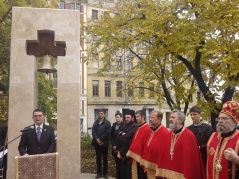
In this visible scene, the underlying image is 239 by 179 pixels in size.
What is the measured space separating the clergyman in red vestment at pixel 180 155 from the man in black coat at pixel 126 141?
2.42 meters

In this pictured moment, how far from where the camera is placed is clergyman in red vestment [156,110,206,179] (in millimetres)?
6059

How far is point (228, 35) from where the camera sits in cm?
1080

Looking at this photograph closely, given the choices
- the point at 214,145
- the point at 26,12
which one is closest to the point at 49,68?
the point at 26,12

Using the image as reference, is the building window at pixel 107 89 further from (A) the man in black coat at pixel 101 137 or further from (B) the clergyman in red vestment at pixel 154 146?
(B) the clergyman in red vestment at pixel 154 146

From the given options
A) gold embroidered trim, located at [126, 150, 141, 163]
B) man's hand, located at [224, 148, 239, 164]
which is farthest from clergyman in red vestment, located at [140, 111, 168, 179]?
man's hand, located at [224, 148, 239, 164]

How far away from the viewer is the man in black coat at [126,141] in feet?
29.4

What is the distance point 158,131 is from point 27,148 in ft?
8.89

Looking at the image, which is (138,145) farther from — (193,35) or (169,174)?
(193,35)

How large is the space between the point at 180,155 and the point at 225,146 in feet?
4.71

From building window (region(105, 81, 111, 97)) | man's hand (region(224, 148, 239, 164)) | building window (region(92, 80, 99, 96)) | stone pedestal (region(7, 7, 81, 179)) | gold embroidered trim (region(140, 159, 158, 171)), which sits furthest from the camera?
building window (region(105, 81, 111, 97))

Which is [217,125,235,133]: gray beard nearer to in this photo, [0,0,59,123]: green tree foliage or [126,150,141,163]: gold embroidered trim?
[126,150,141,163]: gold embroidered trim

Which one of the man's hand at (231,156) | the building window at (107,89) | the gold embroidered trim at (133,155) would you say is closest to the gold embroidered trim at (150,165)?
the gold embroidered trim at (133,155)

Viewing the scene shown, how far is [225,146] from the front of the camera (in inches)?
192

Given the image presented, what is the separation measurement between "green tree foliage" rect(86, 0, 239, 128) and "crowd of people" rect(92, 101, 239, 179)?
313 centimetres
